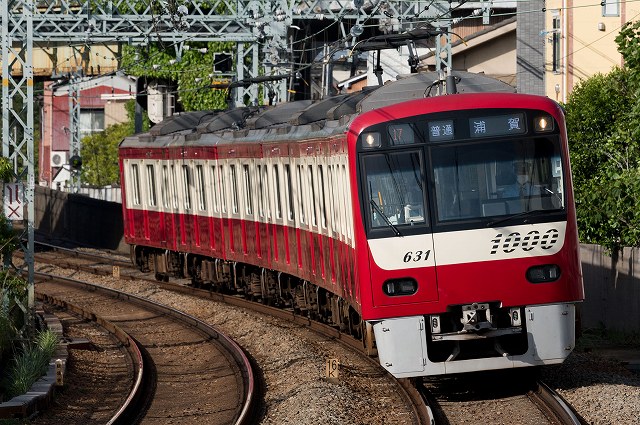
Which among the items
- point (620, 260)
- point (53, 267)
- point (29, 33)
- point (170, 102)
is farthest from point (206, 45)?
point (620, 260)

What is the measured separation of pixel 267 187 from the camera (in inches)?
746

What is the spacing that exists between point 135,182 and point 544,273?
16.3 meters

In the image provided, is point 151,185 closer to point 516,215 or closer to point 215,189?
point 215,189

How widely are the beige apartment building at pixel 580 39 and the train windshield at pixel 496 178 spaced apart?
14848 mm

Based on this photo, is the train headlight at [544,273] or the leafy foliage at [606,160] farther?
the leafy foliage at [606,160]

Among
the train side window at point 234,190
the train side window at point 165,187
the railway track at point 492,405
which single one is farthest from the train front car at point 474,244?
the train side window at point 165,187

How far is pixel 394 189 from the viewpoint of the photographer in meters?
11.7

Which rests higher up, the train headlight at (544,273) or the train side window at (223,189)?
the train side window at (223,189)

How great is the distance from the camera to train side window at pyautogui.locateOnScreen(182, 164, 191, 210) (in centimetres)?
2373

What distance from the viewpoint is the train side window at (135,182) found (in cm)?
2676

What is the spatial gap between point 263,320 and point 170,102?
77.8ft

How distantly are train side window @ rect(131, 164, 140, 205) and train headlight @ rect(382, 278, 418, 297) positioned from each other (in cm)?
1567

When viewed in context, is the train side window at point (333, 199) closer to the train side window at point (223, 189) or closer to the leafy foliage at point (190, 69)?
the train side window at point (223, 189)

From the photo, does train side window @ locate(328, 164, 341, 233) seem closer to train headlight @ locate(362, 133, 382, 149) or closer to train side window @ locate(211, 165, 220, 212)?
train headlight @ locate(362, 133, 382, 149)
